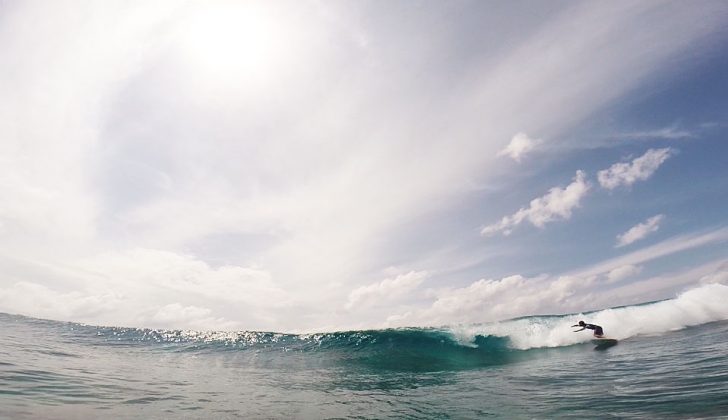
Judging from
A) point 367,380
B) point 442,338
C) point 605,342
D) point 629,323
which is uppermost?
point 629,323

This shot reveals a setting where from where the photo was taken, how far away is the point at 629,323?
1016 inches

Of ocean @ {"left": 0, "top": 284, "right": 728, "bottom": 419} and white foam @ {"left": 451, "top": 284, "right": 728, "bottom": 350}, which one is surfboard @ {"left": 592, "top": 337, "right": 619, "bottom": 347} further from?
white foam @ {"left": 451, "top": 284, "right": 728, "bottom": 350}

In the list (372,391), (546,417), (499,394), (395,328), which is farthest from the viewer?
(395,328)

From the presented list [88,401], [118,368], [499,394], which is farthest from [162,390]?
[499,394]

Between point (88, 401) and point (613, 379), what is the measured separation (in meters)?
13.7

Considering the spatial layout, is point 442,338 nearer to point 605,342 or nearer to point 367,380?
point 605,342

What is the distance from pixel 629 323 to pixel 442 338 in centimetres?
1452

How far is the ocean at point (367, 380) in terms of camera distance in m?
7.08

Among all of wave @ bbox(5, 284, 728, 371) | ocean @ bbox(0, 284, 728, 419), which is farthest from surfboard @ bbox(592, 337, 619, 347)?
wave @ bbox(5, 284, 728, 371)

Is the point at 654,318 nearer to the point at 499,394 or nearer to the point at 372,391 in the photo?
the point at 499,394

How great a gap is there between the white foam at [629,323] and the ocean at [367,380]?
19 cm

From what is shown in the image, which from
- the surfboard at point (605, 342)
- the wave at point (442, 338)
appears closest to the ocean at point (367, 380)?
the wave at point (442, 338)

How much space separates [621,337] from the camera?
23172 mm

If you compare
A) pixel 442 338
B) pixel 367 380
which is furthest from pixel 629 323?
pixel 367 380
